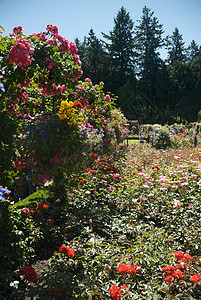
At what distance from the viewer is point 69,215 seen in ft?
10.6

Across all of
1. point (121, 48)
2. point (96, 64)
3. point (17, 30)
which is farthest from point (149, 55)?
point (17, 30)

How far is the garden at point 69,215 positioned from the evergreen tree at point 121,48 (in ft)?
87.2

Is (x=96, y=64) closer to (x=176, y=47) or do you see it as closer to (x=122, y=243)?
(x=176, y=47)

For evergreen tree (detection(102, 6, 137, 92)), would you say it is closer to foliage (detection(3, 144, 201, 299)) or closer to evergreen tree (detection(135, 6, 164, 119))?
evergreen tree (detection(135, 6, 164, 119))

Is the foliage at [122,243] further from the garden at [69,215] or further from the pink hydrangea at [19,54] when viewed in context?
the pink hydrangea at [19,54]

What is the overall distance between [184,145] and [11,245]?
30.4ft

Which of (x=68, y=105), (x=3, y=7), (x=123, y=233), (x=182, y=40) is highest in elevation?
(x=182, y=40)

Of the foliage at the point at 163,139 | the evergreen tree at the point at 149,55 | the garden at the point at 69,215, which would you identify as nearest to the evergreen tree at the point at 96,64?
the evergreen tree at the point at 149,55

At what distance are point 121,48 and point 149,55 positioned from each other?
382cm

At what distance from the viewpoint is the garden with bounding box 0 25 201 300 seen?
1.96 m

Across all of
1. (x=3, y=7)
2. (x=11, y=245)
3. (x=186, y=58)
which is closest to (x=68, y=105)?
(x=3, y=7)

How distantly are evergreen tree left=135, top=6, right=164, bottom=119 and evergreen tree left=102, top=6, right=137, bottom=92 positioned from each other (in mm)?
1569

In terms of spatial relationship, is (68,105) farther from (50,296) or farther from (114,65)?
(114,65)

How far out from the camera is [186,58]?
36094mm
